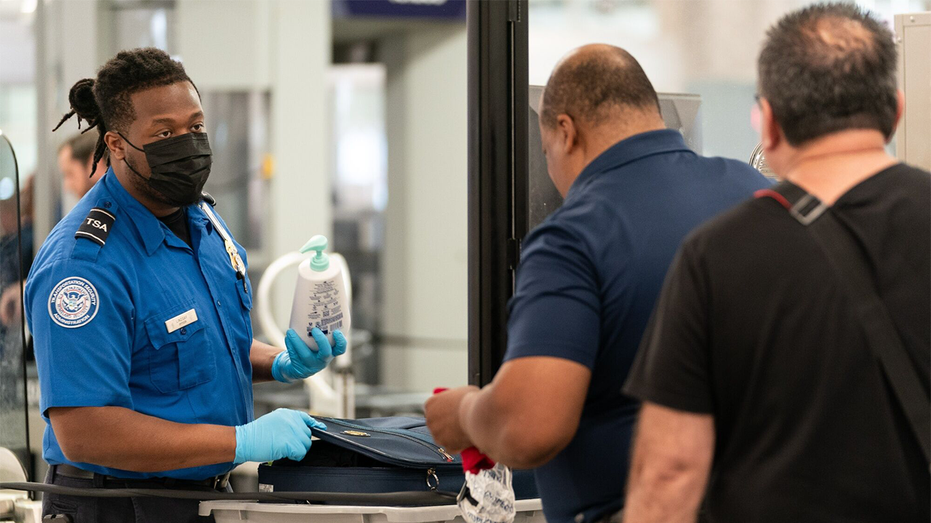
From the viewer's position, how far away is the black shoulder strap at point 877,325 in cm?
106

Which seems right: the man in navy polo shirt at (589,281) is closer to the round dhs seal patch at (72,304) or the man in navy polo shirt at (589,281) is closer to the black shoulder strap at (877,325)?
the black shoulder strap at (877,325)

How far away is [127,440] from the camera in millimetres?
1630

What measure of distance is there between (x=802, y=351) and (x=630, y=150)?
0.44 meters

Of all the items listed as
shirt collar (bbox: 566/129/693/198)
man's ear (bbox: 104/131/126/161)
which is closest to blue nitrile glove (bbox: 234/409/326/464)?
man's ear (bbox: 104/131/126/161)

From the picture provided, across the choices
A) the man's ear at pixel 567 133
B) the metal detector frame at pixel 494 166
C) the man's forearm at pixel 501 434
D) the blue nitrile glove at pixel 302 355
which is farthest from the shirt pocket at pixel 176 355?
the man's ear at pixel 567 133

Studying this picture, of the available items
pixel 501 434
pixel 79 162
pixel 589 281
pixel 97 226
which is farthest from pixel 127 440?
pixel 79 162

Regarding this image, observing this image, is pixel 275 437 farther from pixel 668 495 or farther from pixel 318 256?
pixel 668 495

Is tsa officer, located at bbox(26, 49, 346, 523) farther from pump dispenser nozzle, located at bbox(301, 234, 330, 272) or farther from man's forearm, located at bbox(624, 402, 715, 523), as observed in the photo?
man's forearm, located at bbox(624, 402, 715, 523)

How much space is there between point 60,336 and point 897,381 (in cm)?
129

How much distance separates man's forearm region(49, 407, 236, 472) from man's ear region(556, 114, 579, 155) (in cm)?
80

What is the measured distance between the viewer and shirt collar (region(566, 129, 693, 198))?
140cm

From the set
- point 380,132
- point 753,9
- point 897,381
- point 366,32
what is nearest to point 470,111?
point 897,381

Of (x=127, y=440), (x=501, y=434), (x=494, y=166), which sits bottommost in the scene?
(x=127, y=440)

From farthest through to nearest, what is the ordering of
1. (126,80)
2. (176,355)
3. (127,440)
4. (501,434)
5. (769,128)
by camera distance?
(126,80) → (176,355) → (127,440) → (501,434) → (769,128)
